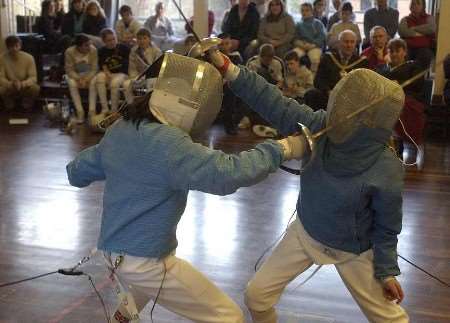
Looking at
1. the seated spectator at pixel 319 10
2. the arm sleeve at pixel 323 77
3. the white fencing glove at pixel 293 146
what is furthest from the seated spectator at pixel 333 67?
the white fencing glove at pixel 293 146

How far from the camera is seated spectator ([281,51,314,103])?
7.48m

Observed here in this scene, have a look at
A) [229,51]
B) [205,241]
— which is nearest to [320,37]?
[229,51]

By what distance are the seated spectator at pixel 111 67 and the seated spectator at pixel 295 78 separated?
1.86 meters

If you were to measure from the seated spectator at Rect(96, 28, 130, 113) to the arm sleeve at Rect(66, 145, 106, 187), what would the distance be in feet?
19.1

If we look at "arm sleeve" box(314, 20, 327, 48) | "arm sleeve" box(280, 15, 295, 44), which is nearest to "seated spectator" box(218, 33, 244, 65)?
"arm sleeve" box(280, 15, 295, 44)

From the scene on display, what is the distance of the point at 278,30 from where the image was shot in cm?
830

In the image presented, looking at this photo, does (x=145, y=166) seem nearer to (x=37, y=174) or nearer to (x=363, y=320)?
(x=363, y=320)

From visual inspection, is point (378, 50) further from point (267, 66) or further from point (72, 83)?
point (72, 83)

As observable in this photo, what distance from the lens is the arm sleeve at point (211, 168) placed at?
6.46 feet

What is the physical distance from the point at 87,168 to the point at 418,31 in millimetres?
6417

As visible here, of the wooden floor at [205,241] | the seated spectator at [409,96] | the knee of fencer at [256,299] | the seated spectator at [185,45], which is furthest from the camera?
the seated spectator at [185,45]

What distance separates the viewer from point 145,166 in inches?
80.0

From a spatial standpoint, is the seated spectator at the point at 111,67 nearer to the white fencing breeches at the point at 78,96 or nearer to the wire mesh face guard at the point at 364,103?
the white fencing breeches at the point at 78,96

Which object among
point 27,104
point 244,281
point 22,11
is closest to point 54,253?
point 244,281
